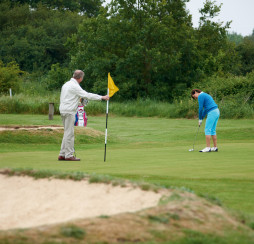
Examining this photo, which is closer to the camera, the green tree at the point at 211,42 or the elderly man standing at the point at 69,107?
the elderly man standing at the point at 69,107

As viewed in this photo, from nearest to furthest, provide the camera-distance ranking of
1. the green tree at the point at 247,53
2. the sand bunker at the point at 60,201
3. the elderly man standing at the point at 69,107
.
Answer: the sand bunker at the point at 60,201, the elderly man standing at the point at 69,107, the green tree at the point at 247,53

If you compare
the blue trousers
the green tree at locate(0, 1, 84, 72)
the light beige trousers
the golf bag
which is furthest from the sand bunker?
the green tree at locate(0, 1, 84, 72)

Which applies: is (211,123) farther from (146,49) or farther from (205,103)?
(146,49)

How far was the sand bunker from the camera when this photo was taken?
593 cm

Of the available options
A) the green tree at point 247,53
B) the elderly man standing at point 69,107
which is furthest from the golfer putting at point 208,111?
the green tree at point 247,53

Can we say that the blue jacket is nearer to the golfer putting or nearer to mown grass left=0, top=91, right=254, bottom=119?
the golfer putting

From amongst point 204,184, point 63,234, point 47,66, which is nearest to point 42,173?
point 204,184

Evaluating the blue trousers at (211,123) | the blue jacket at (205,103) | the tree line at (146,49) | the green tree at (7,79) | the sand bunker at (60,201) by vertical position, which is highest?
the tree line at (146,49)

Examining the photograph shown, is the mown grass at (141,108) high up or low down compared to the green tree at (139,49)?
down

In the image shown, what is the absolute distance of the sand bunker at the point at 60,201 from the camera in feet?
19.5

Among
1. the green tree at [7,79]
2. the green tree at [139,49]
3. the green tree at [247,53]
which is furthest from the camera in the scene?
the green tree at [247,53]

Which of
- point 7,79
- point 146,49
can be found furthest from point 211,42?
point 7,79

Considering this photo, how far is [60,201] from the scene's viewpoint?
6.58m

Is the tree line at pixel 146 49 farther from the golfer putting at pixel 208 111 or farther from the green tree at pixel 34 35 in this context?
the golfer putting at pixel 208 111
